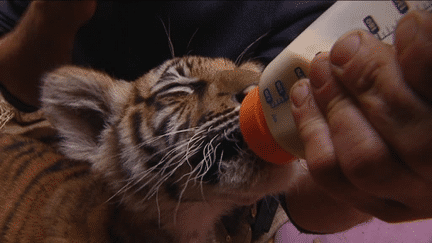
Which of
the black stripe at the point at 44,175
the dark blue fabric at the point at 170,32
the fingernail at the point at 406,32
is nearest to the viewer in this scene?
the fingernail at the point at 406,32

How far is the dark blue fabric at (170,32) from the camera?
1503mm

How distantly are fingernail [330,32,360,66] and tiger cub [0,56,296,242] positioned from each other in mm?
390

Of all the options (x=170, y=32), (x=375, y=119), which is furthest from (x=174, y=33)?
(x=375, y=119)

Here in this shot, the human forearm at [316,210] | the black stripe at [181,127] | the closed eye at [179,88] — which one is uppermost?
the closed eye at [179,88]

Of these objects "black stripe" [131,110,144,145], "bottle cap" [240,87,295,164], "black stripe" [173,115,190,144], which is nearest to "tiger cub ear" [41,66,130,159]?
"black stripe" [131,110,144,145]

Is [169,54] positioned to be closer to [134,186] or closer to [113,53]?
[113,53]

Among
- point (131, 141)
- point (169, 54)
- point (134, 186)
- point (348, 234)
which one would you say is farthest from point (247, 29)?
point (348, 234)

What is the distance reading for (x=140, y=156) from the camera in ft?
3.25

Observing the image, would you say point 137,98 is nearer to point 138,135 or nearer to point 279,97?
point 138,135

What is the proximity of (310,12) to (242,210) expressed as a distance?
949 millimetres

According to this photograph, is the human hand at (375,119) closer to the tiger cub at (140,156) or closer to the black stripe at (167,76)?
the tiger cub at (140,156)

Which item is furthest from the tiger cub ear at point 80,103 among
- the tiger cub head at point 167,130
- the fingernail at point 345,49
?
the fingernail at point 345,49

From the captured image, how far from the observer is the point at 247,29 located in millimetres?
1555

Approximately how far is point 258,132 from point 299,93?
0.45 ft
